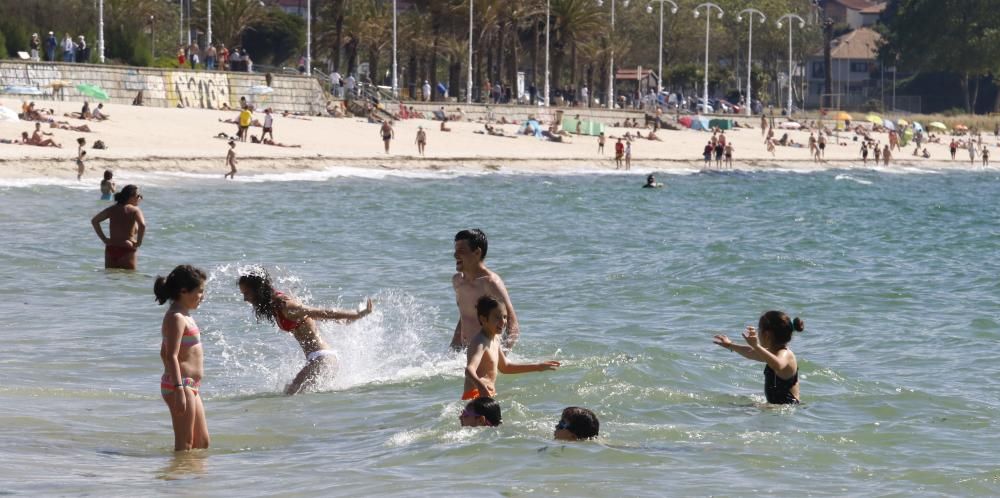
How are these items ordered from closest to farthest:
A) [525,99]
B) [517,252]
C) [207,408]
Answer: [207,408]
[517,252]
[525,99]

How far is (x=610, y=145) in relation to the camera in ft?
194

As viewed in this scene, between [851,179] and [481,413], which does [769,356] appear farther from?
[851,179]

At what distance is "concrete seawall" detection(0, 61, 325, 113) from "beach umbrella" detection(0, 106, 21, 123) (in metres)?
3.35

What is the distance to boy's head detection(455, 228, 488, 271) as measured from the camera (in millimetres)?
9258

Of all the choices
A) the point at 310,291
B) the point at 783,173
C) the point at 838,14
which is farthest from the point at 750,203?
the point at 838,14

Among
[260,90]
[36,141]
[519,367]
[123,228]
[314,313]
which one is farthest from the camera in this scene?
[260,90]

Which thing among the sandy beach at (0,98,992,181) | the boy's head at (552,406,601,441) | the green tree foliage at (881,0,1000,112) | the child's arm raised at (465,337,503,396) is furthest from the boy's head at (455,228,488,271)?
the green tree foliage at (881,0,1000,112)

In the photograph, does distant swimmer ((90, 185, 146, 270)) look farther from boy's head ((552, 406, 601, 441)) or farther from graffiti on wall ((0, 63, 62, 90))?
graffiti on wall ((0, 63, 62, 90))

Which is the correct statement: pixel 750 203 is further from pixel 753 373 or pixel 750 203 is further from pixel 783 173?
pixel 753 373

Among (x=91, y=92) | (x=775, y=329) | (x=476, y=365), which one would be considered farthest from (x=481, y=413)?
(x=91, y=92)

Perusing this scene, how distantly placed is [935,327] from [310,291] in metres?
7.04

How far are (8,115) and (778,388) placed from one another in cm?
3280

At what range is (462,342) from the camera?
32.7 ft

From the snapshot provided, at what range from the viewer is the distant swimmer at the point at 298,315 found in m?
8.83
